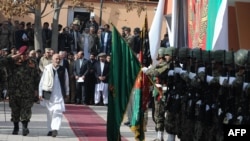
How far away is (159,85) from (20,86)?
3.19m

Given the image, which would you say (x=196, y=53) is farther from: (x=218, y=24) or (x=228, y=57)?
(x=228, y=57)

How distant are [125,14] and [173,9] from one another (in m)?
18.6

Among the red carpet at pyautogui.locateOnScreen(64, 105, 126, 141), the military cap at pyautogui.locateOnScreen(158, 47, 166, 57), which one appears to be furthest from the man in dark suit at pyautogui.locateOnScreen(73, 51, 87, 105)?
the military cap at pyautogui.locateOnScreen(158, 47, 166, 57)

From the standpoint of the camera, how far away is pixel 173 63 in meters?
12.3

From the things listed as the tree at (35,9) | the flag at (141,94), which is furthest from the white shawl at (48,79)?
the tree at (35,9)

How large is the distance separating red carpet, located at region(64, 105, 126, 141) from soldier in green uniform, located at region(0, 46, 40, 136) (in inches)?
51.3

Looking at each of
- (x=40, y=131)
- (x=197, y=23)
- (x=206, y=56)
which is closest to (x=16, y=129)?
(x=40, y=131)

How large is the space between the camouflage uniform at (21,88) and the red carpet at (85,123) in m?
1.31

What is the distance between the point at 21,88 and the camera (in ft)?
48.4

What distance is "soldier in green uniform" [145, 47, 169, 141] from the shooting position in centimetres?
1265

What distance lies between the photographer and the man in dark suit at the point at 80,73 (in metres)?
22.2

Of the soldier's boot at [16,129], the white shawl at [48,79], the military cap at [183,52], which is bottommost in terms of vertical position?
the soldier's boot at [16,129]

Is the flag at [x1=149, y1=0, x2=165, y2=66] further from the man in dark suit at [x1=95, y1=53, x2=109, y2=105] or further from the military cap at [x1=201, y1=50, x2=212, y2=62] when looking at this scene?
the man in dark suit at [x1=95, y1=53, x2=109, y2=105]

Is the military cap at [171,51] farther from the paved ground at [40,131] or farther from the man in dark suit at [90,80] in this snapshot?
the man in dark suit at [90,80]
